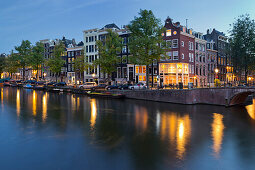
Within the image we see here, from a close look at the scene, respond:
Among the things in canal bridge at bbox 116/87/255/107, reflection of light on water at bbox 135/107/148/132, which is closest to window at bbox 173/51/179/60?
canal bridge at bbox 116/87/255/107

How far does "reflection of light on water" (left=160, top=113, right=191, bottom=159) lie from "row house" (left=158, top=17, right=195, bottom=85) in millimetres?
29965

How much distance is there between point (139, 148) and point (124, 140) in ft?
7.96

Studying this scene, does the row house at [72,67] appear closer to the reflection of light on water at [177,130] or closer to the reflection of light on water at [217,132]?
the reflection of light on water at [177,130]

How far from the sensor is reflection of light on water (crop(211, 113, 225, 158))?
17172 mm

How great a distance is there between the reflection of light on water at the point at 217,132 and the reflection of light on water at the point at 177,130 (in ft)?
8.00

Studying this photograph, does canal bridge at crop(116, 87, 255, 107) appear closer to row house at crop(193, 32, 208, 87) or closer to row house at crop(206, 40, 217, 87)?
row house at crop(193, 32, 208, 87)

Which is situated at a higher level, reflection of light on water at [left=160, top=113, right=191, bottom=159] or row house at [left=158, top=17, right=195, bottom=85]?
row house at [left=158, top=17, right=195, bottom=85]

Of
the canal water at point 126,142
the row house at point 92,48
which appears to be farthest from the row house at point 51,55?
the canal water at point 126,142

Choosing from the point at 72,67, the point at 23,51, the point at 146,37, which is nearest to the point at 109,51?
the point at 146,37

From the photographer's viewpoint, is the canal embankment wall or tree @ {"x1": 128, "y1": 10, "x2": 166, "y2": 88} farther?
tree @ {"x1": 128, "y1": 10, "x2": 166, "y2": 88}

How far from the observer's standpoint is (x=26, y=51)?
97500 mm

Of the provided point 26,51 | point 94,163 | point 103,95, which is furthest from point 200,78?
point 26,51

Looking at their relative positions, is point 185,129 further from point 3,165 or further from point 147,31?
point 147,31

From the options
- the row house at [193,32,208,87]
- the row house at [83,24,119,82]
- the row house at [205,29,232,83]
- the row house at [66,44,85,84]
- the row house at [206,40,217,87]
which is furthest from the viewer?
the row house at [66,44,85,84]
